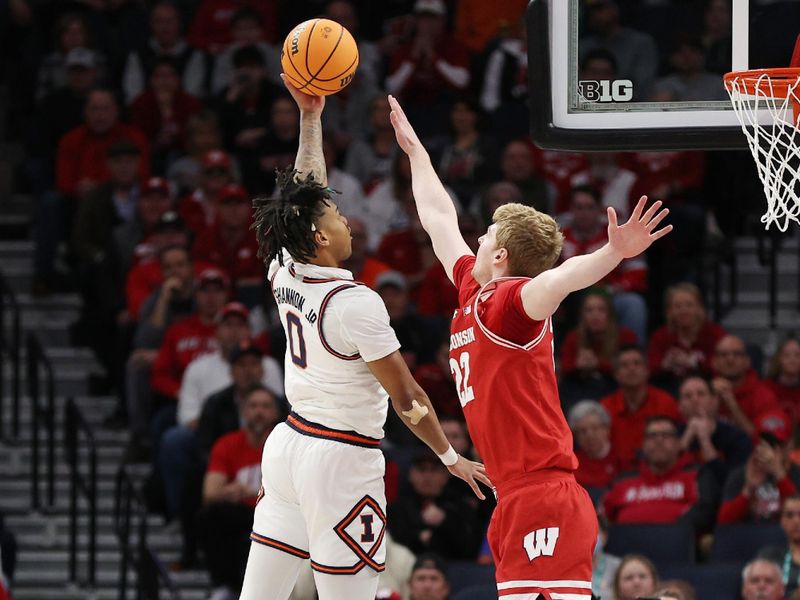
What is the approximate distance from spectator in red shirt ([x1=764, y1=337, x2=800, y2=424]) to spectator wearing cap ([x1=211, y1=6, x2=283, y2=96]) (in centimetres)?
570

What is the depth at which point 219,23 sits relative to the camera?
16.7 metres

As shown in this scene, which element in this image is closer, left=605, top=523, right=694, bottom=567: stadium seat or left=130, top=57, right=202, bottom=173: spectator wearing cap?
left=605, top=523, right=694, bottom=567: stadium seat

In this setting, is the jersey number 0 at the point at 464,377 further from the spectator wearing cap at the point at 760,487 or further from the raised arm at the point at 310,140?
the spectator wearing cap at the point at 760,487

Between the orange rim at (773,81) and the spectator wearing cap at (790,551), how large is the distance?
370cm

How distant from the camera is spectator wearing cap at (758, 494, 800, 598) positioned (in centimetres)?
1032

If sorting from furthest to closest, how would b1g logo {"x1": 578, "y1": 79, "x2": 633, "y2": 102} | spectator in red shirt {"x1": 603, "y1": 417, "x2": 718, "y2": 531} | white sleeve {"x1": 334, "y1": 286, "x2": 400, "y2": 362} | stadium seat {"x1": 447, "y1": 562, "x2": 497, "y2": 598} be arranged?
1. spectator in red shirt {"x1": 603, "y1": 417, "x2": 718, "y2": 531}
2. stadium seat {"x1": 447, "y1": 562, "x2": 497, "y2": 598}
3. b1g logo {"x1": 578, "y1": 79, "x2": 633, "y2": 102}
4. white sleeve {"x1": 334, "y1": 286, "x2": 400, "y2": 362}

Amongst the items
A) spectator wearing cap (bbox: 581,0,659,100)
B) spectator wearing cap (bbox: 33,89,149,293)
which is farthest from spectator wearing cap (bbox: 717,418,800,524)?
spectator wearing cap (bbox: 33,89,149,293)

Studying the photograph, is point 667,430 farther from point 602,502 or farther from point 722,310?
point 722,310

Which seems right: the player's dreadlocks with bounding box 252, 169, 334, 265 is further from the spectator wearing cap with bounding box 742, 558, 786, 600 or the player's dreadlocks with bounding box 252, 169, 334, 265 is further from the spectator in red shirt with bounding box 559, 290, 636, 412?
the spectator in red shirt with bounding box 559, 290, 636, 412


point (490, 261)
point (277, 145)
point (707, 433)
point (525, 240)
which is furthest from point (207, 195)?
point (525, 240)

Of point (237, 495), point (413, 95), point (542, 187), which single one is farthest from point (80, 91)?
point (237, 495)

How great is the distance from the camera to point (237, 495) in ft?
37.8

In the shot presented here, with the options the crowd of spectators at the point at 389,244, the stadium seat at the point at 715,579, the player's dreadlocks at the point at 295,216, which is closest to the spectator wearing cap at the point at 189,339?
the crowd of spectators at the point at 389,244

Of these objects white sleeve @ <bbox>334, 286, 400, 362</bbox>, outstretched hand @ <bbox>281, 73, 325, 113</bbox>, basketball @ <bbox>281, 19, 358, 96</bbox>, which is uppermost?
basketball @ <bbox>281, 19, 358, 96</bbox>
